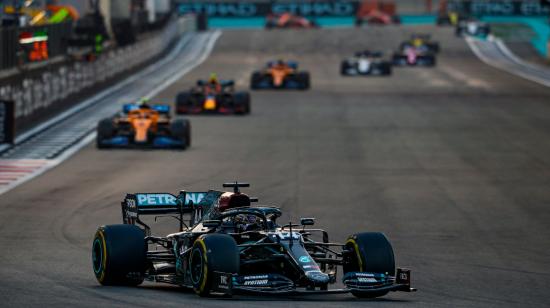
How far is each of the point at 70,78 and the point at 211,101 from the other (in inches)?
239

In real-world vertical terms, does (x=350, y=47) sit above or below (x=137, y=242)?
below

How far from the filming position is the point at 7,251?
2080 cm

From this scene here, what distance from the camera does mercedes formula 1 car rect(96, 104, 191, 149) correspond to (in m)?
37.2

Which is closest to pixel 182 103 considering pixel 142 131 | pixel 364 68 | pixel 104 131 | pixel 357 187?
pixel 142 131

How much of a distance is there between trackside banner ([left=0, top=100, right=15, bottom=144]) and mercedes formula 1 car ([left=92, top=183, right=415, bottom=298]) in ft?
60.7

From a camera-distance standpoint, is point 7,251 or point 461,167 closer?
point 7,251

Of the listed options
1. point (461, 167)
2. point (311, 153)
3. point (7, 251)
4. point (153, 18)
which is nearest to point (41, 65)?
point (311, 153)

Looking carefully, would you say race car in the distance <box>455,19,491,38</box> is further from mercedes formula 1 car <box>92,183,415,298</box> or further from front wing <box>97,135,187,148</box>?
mercedes formula 1 car <box>92,183,415,298</box>

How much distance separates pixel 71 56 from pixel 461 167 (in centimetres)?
2428

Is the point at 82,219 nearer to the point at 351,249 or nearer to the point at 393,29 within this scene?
the point at 351,249

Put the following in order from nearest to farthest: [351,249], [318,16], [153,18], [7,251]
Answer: [351,249] < [7,251] < [153,18] < [318,16]

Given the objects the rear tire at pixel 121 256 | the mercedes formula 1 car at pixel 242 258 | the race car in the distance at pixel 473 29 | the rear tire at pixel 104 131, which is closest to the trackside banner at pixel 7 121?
the rear tire at pixel 104 131

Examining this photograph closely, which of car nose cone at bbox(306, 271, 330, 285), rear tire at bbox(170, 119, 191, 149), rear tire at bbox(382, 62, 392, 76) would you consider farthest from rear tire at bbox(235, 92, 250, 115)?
car nose cone at bbox(306, 271, 330, 285)

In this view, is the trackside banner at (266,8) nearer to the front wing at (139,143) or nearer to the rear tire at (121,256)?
the front wing at (139,143)
